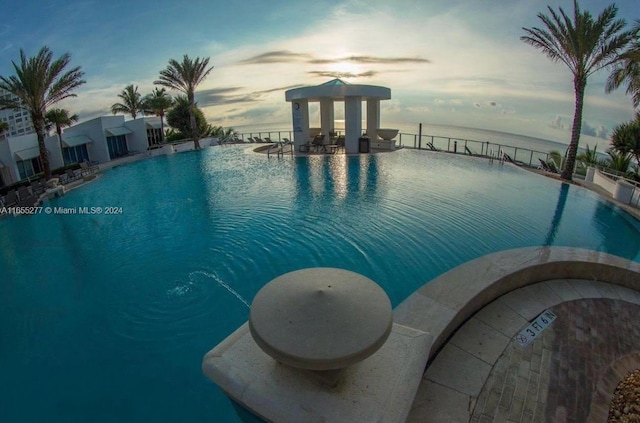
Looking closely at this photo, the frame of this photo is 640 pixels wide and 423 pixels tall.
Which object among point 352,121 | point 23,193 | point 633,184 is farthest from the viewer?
point 352,121

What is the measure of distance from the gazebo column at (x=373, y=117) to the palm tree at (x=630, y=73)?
13.4 m

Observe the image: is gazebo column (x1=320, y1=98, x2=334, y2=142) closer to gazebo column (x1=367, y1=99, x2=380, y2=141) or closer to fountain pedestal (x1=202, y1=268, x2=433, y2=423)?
gazebo column (x1=367, y1=99, x2=380, y2=141)

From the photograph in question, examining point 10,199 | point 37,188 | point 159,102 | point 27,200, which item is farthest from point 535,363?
point 159,102

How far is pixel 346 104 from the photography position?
21.5 metres

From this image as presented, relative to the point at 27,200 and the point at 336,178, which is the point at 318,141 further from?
the point at 27,200

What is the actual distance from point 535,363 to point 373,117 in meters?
22.4

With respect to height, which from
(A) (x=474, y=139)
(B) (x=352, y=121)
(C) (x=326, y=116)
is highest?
(C) (x=326, y=116)

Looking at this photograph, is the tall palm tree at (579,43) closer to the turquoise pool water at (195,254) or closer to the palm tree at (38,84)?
the turquoise pool water at (195,254)

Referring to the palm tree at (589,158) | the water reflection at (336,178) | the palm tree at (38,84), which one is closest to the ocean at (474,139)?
the palm tree at (589,158)

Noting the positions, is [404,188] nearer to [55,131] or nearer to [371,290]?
[371,290]

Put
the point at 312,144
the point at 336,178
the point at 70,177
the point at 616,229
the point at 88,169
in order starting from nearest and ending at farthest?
the point at 616,229 < the point at 336,178 < the point at 70,177 < the point at 88,169 < the point at 312,144

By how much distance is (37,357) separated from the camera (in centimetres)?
493

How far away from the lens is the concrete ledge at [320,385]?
274cm

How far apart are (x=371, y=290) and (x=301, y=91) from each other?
20633 millimetres
